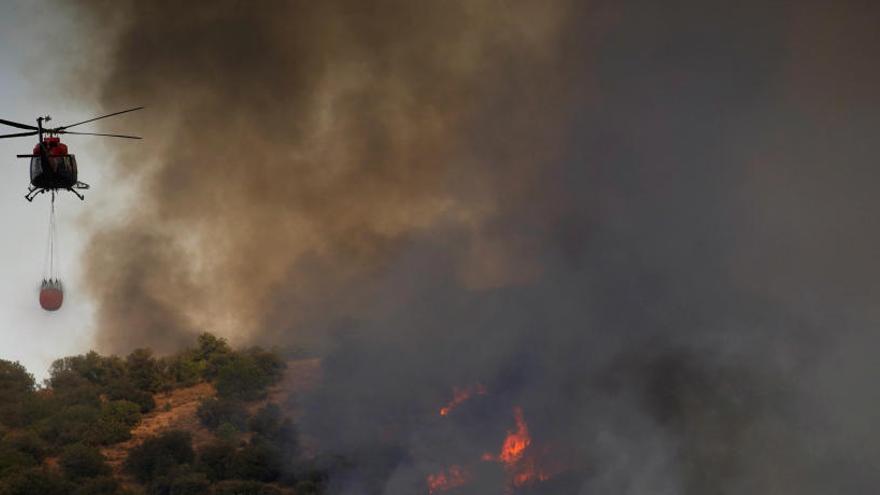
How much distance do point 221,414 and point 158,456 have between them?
20.6 feet

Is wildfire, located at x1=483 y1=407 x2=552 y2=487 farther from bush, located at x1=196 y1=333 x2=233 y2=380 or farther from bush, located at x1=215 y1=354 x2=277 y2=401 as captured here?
bush, located at x1=196 y1=333 x2=233 y2=380

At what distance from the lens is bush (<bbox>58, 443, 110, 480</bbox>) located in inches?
2293

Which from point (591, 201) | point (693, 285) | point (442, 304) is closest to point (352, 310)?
point (442, 304)

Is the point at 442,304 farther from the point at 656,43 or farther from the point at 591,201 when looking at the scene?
the point at 656,43

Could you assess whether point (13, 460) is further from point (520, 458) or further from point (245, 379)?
point (520, 458)

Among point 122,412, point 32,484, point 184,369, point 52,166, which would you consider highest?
point 184,369

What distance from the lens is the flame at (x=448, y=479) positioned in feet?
184

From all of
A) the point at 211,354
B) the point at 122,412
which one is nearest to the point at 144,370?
the point at 211,354

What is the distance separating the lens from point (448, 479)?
56.7m

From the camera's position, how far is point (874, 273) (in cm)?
6562

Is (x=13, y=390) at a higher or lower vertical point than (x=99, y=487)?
higher

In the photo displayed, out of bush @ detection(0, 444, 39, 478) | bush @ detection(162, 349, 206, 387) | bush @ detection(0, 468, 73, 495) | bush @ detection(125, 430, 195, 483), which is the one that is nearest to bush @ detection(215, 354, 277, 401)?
bush @ detection(162, 349, 206, 387)

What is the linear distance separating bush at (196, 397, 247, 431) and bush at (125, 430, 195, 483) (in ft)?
12.0

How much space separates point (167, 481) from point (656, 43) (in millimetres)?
42260
